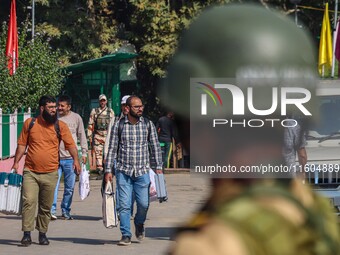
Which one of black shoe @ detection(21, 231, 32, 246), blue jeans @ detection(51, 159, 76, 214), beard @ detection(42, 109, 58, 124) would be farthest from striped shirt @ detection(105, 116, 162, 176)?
blue jeans @ detection(51, 159, 76, 214)

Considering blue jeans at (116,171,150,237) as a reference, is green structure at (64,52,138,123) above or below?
above

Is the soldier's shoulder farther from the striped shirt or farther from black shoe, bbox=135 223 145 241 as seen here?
black shoe, bbox=135 223 145 241

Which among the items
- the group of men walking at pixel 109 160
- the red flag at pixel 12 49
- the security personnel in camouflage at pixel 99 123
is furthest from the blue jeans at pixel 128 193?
the red flag at pixel 12 49

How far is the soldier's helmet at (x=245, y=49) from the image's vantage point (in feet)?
5.10

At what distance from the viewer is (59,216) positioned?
53.6ft

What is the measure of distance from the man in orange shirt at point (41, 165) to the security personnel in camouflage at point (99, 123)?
748 centimetres

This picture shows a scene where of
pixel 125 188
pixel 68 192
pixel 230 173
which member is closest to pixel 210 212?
pixel 230 173

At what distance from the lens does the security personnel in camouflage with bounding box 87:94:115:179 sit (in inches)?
808

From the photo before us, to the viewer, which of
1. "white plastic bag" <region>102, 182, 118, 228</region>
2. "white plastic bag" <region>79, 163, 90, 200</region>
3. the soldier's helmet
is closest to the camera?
the soldier's helmet

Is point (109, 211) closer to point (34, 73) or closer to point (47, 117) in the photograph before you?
point (47, 117)

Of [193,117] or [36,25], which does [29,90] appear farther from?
[193,117]

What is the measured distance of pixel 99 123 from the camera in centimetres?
2061

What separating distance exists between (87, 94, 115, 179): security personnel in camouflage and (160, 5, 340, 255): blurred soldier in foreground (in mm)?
18684

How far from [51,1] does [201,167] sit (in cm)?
3904
